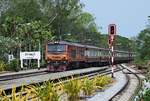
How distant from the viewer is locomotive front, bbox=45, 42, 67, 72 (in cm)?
5241

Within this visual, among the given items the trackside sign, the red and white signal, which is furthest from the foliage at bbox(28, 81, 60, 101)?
the trackside sign

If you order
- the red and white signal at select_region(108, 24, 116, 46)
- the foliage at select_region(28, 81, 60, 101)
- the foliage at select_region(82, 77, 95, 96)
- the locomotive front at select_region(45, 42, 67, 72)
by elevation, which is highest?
the red and white signal at select_region(108, 24, 116, 46)

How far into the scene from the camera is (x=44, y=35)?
72750 mm

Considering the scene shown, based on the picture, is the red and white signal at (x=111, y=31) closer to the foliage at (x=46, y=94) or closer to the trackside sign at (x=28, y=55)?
the foliage at (x=46, y=94)

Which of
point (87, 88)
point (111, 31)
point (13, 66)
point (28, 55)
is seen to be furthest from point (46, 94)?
point (28, 55)

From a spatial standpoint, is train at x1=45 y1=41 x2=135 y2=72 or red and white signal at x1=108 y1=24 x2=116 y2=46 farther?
train at x1=45 y1=41 x2=135 y2=72

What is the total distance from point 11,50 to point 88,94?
46754mm

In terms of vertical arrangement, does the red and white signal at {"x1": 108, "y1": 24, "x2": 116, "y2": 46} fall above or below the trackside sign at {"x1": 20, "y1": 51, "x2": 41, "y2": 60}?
above

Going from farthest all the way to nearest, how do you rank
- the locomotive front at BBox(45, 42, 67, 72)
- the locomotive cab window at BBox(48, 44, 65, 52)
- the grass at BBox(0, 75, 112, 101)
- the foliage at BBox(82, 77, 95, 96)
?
the locomotive cab window at BBox(48, 44, 65, 52)
the locomotive front at BBox(45, 42, 67, 72)
the foliage at BBox(82, 77, 95, 96)
the grass at BBox(0, 75, 112, 101)

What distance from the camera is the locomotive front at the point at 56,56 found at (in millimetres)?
52406

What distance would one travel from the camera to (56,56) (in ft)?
174

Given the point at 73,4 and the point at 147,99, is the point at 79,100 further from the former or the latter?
the point at 73,4

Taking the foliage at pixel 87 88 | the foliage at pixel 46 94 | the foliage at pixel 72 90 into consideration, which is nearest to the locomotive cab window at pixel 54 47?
the foliage at pixel 87 88

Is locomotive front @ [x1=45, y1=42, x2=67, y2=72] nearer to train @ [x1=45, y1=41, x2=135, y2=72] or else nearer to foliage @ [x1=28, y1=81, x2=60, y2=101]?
train @ [x1=45, y1=41, x2=135, y2=72]
